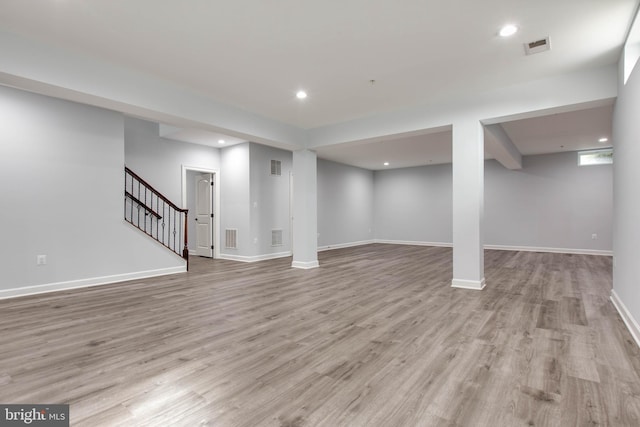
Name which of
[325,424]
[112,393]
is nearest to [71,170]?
[112,393]

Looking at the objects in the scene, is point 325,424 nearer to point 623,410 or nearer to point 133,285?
point 623,410

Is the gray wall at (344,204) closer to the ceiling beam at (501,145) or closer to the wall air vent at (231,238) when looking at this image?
the wall air vent at (231,238)

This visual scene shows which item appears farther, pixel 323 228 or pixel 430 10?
pixel 323 228

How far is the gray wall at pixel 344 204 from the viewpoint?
9.56 m

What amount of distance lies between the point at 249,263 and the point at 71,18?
5110 mm

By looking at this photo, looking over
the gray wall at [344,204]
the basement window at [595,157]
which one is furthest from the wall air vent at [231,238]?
the basement window at [595,157]

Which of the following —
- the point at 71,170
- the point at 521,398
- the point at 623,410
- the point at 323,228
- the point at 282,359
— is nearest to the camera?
the point at 623,410

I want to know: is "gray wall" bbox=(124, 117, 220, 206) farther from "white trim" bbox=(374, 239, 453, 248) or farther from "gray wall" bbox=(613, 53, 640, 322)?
"gray wall" bbox=(613, 53, 640, 322)

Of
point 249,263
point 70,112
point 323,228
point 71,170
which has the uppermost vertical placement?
point 70,112

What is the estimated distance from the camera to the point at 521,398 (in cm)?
179

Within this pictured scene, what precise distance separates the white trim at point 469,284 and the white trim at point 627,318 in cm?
139

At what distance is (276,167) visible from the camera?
25.9ft

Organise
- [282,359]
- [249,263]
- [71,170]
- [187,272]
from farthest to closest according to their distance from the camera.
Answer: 1. [249,263]
2. [187,272]
3. [71,170]
4. [282,359]

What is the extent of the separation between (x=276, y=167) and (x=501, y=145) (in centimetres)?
493
